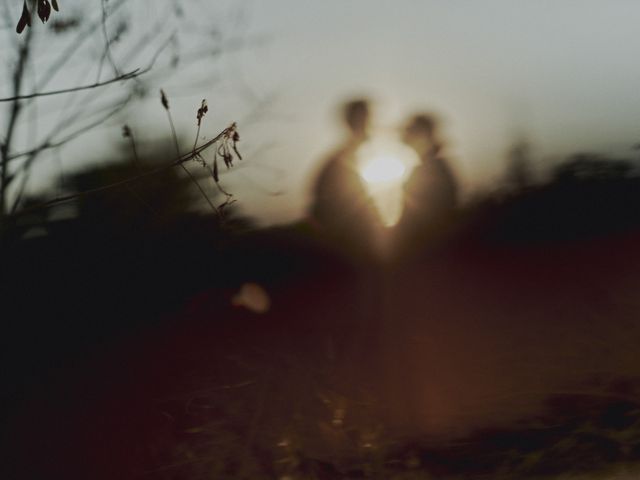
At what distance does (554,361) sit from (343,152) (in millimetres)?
2192

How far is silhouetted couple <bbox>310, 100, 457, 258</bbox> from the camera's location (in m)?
5.41

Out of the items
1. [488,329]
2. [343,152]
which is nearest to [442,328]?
[488,329]

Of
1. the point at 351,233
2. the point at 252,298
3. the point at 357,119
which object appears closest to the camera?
the point at 357,119

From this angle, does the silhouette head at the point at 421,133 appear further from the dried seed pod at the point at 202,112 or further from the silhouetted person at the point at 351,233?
the dried seed pod at the point at 202,112

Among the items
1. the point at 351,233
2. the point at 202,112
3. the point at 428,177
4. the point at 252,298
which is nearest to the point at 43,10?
the point at 202,112

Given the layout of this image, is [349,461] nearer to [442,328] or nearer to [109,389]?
[442,328]

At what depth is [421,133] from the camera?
224 inches

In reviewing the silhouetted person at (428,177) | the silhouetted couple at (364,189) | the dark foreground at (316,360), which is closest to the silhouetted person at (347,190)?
the silhouetted couple at (364,189)

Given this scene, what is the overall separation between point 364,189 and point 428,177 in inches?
24.2

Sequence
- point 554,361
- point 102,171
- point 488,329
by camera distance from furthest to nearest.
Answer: point 488,329 → point 102,171 → point 554,361

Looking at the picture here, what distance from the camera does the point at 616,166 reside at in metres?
7.33

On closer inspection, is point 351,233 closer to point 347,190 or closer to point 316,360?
point 347,190

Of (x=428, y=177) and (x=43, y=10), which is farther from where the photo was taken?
(x=428, y=177)

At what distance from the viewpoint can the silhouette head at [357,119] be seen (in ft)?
17.6
